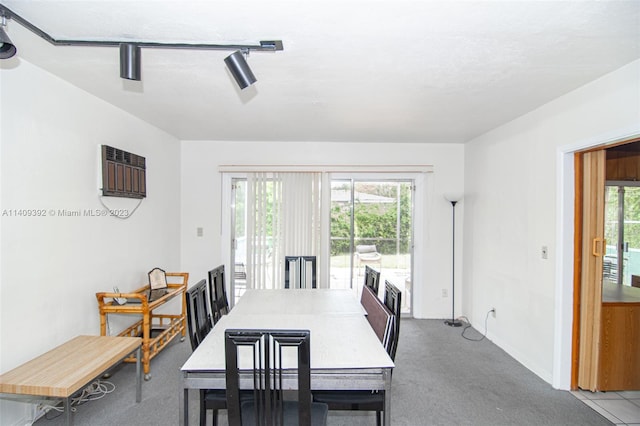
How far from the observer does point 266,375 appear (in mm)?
1478

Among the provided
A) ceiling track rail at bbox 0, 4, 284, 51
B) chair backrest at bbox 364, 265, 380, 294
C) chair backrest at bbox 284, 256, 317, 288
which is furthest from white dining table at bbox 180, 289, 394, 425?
ceiling track rail at bbox 0, 4, 284, 51

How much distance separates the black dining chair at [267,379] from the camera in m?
1.39

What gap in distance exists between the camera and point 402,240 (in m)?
4.45

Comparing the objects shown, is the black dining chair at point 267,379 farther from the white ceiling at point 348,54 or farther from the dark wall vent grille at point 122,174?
the dark wall vent grille at point 122,174

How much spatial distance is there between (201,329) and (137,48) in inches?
67.6

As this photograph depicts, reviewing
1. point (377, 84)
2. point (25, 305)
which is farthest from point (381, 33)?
point (25, 305)

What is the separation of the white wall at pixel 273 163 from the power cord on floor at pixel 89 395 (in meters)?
1.75

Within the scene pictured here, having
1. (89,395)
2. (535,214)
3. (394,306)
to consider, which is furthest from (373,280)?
(89,395)

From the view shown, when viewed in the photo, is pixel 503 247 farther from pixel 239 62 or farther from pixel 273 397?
pixel 239 62

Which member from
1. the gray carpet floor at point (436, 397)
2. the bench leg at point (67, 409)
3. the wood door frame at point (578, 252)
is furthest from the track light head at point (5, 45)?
the wood door frame at point (578, 252)

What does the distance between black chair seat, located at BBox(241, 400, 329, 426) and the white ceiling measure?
1.98 metres

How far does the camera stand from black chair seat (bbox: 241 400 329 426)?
61.8 inches

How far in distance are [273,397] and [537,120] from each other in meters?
3.11

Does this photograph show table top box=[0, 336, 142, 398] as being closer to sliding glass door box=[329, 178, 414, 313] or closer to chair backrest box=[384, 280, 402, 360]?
chair backrest box=[384, 280, 402, 360]
